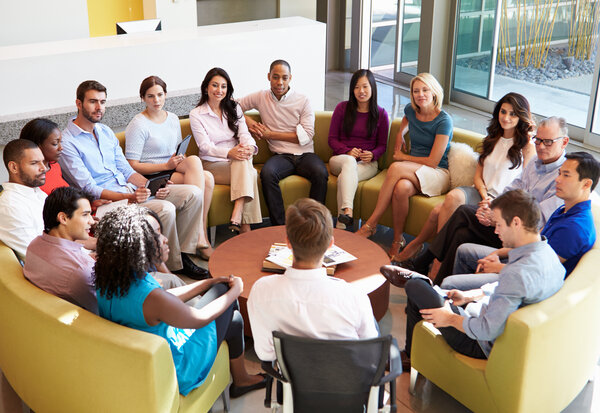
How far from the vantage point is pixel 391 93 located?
28.7ft

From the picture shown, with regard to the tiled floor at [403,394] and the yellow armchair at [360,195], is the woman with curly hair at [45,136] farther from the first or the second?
the tiled floor at [403,394]

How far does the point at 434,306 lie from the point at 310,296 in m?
0.83

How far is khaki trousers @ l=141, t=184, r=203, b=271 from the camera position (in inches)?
165

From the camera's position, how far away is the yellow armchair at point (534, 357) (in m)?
2.53

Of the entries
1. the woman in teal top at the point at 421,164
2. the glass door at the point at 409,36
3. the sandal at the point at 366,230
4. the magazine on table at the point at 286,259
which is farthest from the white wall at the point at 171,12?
the magazine on table at the point at 286,259

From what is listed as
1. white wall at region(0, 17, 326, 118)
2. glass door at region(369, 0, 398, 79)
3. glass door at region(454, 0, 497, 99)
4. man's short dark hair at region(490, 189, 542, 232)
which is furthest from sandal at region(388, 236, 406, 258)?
glass door at region(369, 0, 398, 79)

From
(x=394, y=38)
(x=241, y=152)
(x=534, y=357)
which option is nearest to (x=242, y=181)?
(x=241, y=152)

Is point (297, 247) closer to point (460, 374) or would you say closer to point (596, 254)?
point (460, 374)

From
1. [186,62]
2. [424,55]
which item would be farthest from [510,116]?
[424,55]

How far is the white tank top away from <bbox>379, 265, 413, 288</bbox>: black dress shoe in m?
1.21

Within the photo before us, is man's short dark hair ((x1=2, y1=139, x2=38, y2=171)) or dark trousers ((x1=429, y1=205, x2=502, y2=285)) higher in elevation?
man's short dark hair ((x1=2, y1=139, x2=38, y2=171))

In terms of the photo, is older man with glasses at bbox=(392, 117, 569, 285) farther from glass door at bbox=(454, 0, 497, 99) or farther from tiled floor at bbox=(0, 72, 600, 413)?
glass door at bbox=(454, 0, 497, 99)

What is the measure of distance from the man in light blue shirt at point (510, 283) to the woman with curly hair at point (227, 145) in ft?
6.65

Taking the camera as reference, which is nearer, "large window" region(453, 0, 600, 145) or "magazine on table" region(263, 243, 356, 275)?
"magazine on table" region(263, 243, 356, 275)
